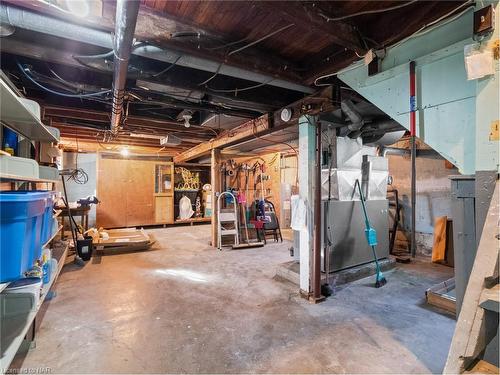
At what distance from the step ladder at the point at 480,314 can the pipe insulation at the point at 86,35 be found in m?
1.96

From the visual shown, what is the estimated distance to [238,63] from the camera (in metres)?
2.13

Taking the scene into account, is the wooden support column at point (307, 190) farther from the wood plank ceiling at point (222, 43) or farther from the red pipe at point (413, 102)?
the red pipe at point (413, 102)

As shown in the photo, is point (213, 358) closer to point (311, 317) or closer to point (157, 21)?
point (311, 317)

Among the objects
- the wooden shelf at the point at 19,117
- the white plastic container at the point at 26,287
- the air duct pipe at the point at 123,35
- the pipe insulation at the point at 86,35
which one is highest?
the pipe insulation at the point at 86,35

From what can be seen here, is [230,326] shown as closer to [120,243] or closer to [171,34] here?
[171,34]

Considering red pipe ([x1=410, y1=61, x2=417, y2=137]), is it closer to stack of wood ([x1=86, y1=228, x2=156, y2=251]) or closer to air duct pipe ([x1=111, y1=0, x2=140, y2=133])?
air duct pipe ([x1=111, y1=0, x2=140, y2=133])

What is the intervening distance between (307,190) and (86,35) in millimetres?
2285

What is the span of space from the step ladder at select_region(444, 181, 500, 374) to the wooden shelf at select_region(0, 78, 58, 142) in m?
2.39

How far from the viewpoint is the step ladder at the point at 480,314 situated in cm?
103

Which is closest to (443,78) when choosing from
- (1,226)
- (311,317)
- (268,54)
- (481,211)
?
(481,211)

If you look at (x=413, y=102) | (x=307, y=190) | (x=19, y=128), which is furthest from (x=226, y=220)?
(x=413, y=102)

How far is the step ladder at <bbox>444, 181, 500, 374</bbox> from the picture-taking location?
1030 millimetres

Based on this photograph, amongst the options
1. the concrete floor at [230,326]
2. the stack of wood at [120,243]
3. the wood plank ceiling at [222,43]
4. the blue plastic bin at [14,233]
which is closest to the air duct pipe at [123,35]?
the wood plank ceiling at [222,43]

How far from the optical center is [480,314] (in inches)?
40.9
